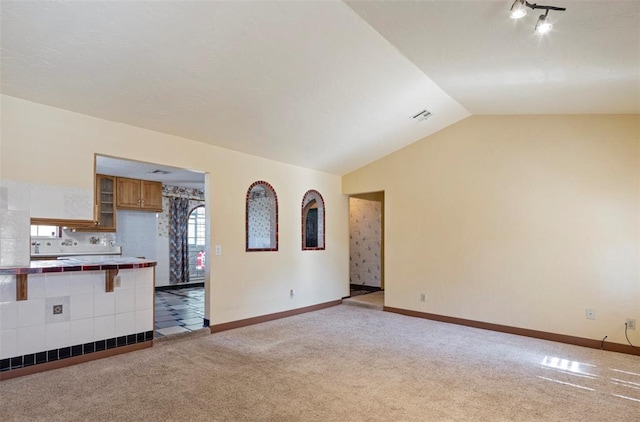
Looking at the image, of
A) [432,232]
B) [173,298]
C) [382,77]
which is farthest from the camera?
[173,298]

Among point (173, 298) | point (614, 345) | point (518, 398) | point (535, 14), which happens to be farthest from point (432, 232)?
point (173, 298)

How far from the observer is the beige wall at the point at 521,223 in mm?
4020

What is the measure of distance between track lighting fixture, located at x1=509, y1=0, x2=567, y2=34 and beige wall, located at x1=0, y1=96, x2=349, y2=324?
355 centimetres

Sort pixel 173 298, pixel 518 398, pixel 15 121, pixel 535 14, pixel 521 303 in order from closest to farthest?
pixel 535 14, pixel 518 398, pixel 15 121, pixel 521 303, pixel 173 298

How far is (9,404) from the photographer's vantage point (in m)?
2.57

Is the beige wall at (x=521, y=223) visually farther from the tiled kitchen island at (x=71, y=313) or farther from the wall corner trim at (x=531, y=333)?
the tiled kitchen island at (x=71, y=313)

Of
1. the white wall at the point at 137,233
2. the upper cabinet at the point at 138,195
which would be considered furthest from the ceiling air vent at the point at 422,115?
the white wall at the point at 137,233

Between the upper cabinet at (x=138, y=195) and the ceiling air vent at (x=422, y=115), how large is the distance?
535 centimetres

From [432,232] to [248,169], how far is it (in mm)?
2899

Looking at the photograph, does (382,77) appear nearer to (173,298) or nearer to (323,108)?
(323,108)

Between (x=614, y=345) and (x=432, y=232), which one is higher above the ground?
(x=432, y=232)

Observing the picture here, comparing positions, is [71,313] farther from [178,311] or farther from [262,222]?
[262,222]

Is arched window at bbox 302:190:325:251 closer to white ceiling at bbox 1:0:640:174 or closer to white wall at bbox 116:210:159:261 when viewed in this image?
white ceiling at bbox 1:0:640:174

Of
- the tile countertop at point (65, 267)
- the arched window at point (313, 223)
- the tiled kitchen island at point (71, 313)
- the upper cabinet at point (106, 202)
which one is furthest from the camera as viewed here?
the upper cabinet at point (106, 202)
